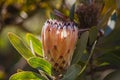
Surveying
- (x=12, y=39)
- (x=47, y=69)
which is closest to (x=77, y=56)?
(x=47, y=69)

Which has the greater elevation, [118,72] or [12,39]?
[12,39]

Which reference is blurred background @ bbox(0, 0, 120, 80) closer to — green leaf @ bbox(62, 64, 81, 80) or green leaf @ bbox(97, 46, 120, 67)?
green leaf @ bbox(97, 46, 120, 67)

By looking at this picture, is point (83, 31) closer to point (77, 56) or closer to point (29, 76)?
point (77, 56)

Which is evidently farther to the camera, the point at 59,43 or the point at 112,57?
the point at 112,57

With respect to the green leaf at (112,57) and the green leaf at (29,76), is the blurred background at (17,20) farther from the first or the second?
the green leaf at (29,76)

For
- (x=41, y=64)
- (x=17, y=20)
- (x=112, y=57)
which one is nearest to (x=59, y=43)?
(x=41, y=64)

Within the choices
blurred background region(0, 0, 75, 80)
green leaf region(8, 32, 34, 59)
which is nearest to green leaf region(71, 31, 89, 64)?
green leaf region(8, 32, 34, 59)

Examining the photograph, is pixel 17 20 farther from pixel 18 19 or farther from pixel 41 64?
pixel 41 64

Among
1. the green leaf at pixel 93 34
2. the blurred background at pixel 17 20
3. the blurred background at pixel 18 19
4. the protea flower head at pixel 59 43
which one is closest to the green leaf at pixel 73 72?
the protea flower head at pixel 59 43
